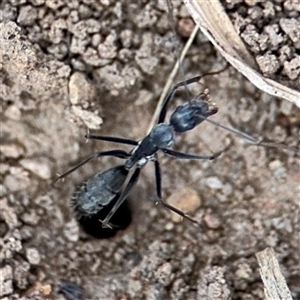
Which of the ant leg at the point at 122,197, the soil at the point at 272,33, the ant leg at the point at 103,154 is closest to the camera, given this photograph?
the soil at the point at 272,33

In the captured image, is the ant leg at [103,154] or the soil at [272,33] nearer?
the soil at [272,33]

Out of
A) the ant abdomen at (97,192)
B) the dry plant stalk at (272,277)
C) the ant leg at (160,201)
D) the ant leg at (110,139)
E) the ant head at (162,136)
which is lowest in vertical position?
the dry plant stalk at (272,277)

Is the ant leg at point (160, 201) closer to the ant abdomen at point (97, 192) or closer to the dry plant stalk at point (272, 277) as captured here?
the ant abdomen at point (97, 192)

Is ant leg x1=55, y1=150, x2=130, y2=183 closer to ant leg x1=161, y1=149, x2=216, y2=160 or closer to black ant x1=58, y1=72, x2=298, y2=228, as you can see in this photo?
black ant x1=58, y1=72, x2=298, y2=228

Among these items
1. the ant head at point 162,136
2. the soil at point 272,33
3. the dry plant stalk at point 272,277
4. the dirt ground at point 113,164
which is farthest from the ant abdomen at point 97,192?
the soil at point 272,33

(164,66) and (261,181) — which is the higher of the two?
(164,66)

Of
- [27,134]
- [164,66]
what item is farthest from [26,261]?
[164,66]

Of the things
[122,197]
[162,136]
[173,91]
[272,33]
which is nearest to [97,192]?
[122,197]

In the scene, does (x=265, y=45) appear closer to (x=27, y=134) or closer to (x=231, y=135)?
(x=231, y=135)
